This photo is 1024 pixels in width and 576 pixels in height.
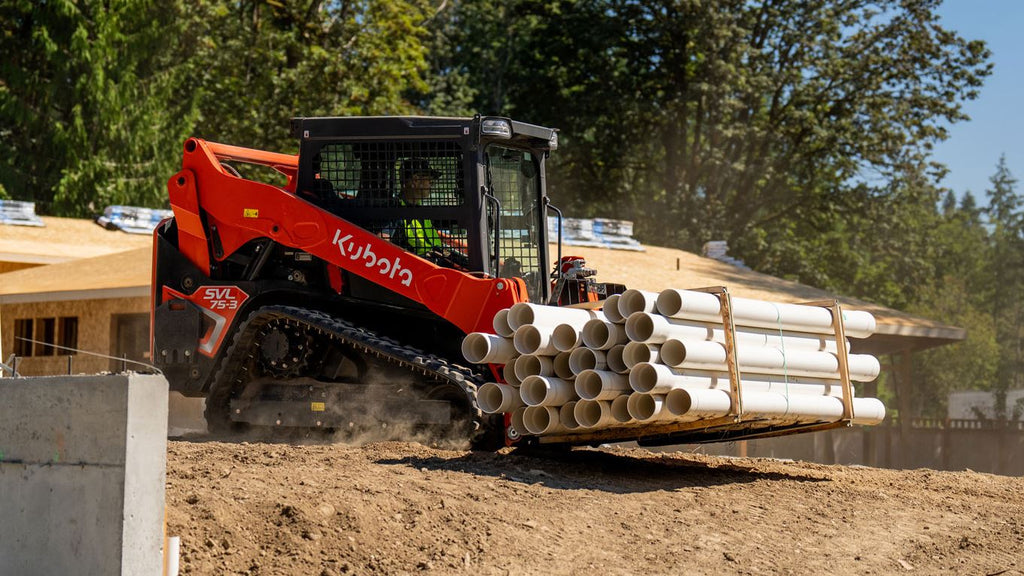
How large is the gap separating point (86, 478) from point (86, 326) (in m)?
15.3

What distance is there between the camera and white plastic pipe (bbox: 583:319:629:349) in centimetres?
902

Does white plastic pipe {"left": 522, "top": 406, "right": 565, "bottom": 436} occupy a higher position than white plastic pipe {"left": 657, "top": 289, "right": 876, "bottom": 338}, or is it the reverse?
white plastic pipe {"left": 657, "top": 289, "right": 876, "bottom": 338}

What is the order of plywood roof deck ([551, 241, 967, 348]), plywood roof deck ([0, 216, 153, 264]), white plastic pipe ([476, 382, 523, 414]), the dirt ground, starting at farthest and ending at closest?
plywood roof deck ([0, 216, 153, 264])
plywood roof deck ([551, 241, 967, 348])
white plastic pipe ([476, 382, 523, 414])
the dirt ground

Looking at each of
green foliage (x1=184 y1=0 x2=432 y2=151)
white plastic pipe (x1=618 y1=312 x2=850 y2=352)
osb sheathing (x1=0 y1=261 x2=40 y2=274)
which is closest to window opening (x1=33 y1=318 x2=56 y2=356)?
osb sheathing (x1=0 y1=261 x2=40 y2=274)

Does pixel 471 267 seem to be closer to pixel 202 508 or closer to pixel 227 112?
pixel 202 508

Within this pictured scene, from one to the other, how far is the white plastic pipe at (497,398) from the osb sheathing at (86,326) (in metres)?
10.3

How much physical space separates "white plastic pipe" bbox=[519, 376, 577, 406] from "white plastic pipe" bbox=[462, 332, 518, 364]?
357 mm

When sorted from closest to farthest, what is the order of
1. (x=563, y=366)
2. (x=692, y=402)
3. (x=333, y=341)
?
(x=692, y=402), (x=563, y=366), (x=333, y=341)

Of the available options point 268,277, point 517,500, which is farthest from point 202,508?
point 268,277

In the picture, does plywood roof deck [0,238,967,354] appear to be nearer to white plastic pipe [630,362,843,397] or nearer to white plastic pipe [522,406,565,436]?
white plastic pipe [630,362,843,397]

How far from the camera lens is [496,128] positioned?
35.7ft

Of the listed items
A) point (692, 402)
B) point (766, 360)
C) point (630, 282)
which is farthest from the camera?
point (630, 282)

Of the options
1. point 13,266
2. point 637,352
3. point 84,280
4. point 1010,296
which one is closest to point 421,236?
point 637,352

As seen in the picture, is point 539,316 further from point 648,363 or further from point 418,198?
point 418,198
